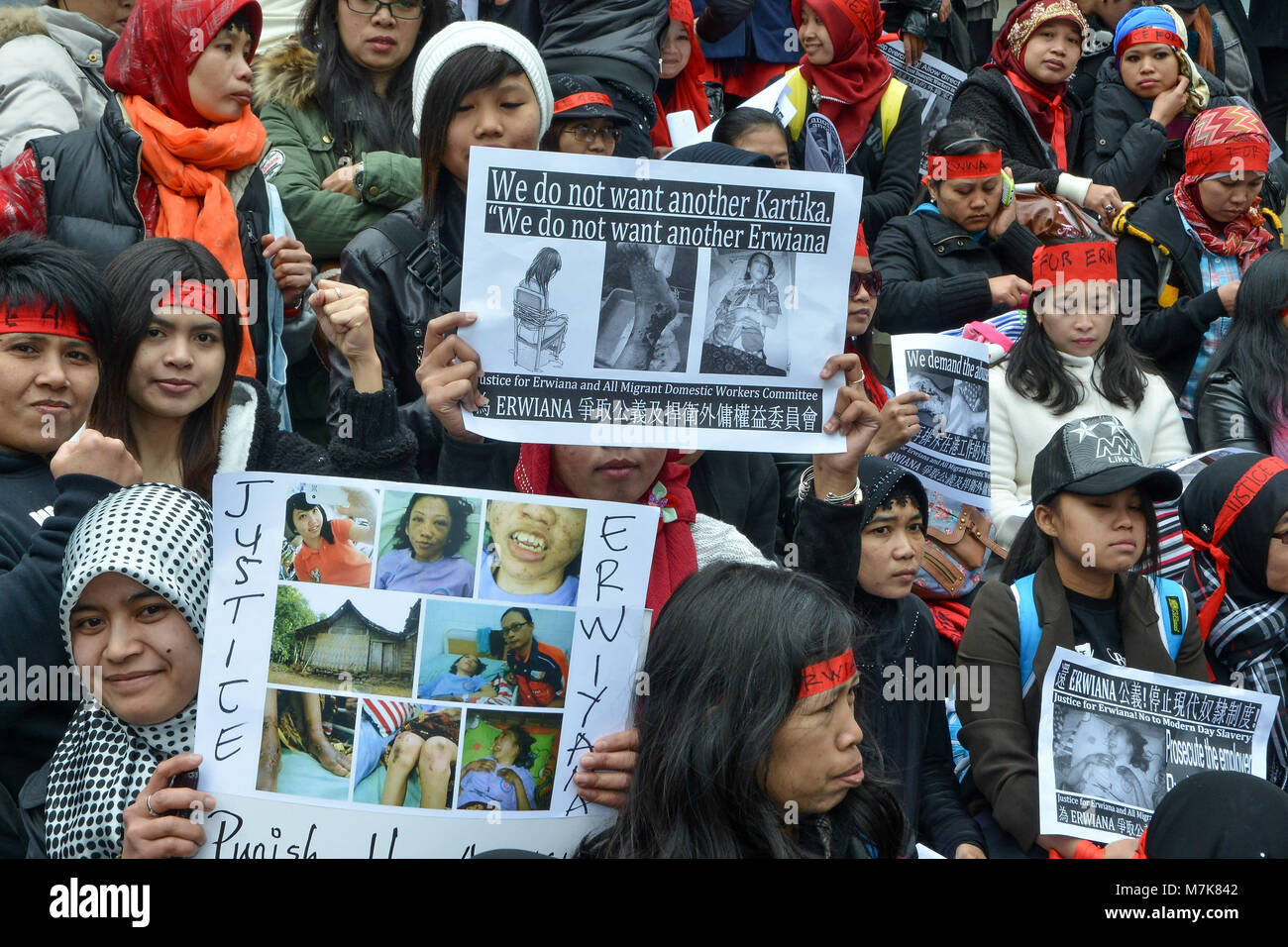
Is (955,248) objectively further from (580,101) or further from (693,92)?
(580,101)

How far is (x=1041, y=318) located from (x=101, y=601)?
3912 millimetres

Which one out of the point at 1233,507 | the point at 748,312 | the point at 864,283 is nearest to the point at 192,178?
the point at 748,312

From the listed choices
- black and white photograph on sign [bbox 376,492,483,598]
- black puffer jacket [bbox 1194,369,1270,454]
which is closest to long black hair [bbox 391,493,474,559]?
black and white photograph on sign [bbox 376,492,483,598]

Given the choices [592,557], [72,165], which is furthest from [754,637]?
[72,165]

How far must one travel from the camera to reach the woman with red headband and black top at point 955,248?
629cm

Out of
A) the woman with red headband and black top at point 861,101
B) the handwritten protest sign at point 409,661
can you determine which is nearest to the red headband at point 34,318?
the handwritten protest sign at point 409,661

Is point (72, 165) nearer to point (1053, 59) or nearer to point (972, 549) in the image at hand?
point (972, 549)

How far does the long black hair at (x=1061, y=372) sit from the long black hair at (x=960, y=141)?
1069 mm

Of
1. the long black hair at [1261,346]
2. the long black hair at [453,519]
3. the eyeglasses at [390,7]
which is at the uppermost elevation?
the eyeglasses at [390,7]

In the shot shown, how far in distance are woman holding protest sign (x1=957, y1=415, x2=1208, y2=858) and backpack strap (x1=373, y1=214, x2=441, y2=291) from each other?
1.85m

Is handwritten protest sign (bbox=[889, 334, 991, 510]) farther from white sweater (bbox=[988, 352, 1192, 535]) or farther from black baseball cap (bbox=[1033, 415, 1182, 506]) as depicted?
black baseball cap (bbox=[1033, 415, 1182, 506])

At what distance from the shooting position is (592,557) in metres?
2.76

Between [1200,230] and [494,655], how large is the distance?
5.28m

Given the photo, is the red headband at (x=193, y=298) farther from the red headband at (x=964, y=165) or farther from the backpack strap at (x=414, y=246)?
the red headband at (x=964, y=165)
